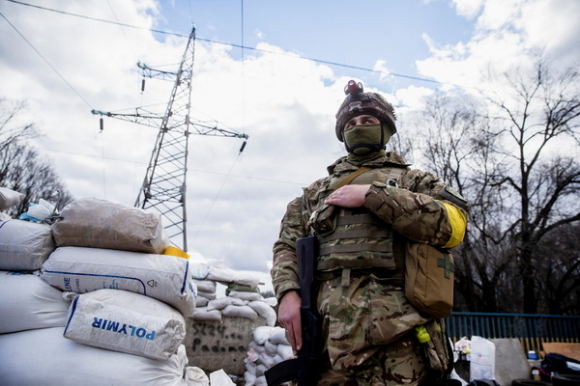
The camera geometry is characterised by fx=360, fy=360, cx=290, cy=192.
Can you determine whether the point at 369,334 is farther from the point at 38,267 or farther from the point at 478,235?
the point at 478,235

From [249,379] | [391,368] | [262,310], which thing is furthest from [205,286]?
[391,368]

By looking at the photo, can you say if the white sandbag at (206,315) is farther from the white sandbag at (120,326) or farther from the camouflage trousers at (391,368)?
the camouflage trousers at (391,368)

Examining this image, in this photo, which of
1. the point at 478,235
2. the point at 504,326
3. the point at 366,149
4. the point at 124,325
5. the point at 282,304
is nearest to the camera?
the point at 282,304

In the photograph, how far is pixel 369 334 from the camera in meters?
1.15

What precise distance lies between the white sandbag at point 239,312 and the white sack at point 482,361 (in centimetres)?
291

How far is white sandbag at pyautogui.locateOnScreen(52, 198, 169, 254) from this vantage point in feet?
7.73

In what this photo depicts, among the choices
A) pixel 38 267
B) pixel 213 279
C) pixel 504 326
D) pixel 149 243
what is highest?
pixel 149 243

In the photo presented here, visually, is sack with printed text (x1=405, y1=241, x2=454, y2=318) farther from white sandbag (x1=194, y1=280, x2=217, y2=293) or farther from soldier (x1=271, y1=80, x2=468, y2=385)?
white sandbag (x1=194, y1=280, x2=217, y2=293)

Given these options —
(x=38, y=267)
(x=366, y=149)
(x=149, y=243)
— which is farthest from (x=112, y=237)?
(x=366, y=149)

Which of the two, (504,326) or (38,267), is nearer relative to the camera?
(38,267)

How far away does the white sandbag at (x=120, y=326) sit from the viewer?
2008 millimetres

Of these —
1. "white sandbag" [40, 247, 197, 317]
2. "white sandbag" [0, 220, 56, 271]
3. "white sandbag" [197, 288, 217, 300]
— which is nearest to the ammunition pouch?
"white sandbag" [40, 247, 197, 317]

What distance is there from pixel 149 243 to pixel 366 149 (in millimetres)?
1628

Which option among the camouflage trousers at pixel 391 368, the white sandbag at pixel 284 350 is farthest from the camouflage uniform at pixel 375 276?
the white sandbag at pixel 284 350
